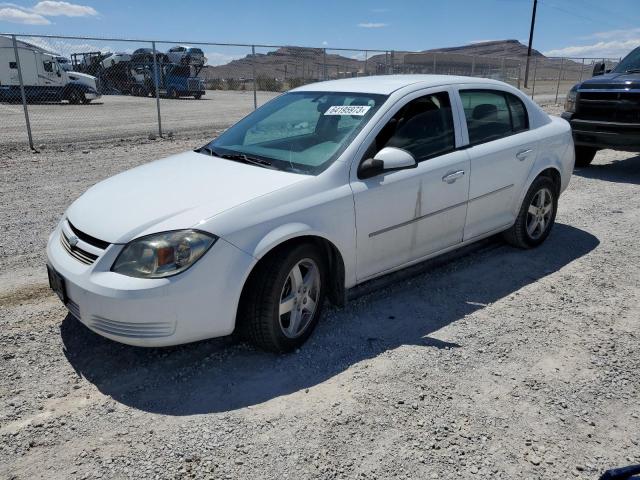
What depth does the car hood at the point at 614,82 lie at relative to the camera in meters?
8.51

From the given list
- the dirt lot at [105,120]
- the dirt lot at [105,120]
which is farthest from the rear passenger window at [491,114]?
A: the dirt lot at [105,120]

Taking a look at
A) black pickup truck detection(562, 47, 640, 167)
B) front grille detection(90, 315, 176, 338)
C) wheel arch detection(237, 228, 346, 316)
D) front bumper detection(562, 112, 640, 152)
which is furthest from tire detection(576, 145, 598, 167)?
front grille detection(90, 315, 176, 338)

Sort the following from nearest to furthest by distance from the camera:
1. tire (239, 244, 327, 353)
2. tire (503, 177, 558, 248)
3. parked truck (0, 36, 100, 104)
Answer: tire (239, 244, 327, 353), tire (503, 177, 558, 248), parked truck (0, 36, 100, 104)

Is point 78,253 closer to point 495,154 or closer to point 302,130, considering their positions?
point 302,130

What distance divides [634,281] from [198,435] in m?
3.95

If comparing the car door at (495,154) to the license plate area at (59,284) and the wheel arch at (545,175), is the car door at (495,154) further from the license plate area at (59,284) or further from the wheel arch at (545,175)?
the license plate area at (59,284)

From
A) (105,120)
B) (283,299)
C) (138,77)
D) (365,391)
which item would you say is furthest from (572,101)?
(138,77)

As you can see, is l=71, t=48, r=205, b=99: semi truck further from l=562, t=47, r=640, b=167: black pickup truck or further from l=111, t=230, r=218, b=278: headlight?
l=111, t=230, r=218, b=278: headlight

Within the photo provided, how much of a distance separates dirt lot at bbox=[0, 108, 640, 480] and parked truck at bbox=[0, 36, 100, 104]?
67.4ft

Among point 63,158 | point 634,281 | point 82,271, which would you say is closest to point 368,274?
point 82,271

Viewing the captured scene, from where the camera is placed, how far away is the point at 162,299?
296 cm

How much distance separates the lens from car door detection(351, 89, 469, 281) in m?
3.79

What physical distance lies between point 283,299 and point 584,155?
Result: 27.6ft

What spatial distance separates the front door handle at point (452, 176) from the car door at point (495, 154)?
6.8 inches
